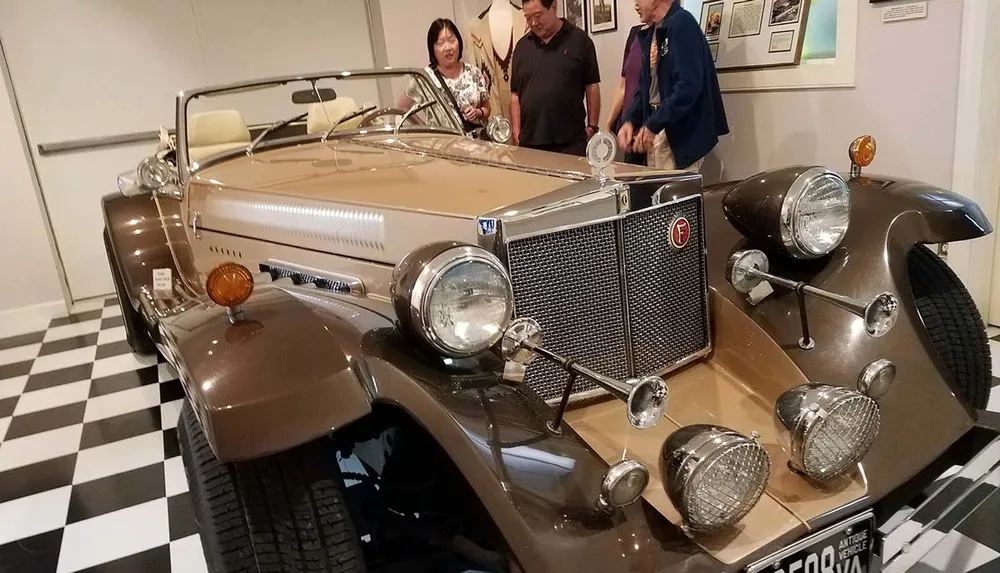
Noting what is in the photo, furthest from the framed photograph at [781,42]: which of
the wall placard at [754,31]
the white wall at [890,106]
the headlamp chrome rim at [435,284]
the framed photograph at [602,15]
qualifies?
the headlamp chrome rim at [435,284]

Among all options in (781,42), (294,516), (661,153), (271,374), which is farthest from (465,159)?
(781,42)

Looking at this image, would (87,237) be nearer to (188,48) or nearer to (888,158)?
(188,48)

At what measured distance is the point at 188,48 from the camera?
5.88 meters

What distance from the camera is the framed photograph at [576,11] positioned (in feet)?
18.7

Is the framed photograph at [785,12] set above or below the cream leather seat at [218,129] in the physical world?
above

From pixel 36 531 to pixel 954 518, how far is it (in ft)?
9.48

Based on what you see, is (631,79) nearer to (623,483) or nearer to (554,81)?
(554,81)

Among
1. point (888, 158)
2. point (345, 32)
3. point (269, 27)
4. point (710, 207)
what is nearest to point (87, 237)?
point (269, 27)

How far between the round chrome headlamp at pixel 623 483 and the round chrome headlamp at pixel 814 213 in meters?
0.89

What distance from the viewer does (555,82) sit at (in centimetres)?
426

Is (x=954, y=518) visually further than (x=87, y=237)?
No

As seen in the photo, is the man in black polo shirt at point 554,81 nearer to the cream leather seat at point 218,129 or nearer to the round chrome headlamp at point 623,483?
the cream leather seat at point 218,129

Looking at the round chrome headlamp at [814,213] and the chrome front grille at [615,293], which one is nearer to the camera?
the chrome front grille at [615,293]

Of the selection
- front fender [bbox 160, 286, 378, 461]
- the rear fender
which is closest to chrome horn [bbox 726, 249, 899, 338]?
front fender [bbox 160, 286, 378, 461]
